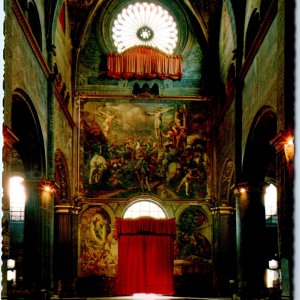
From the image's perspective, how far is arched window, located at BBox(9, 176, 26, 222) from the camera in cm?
2772

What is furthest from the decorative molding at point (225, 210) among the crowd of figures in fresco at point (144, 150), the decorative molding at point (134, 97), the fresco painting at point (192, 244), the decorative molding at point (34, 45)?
the decorative molding at point (34, 45)

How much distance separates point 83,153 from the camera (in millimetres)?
26406

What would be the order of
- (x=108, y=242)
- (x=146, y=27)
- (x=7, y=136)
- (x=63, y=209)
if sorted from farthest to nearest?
(x=146, y=27)
(x=108, y=242)
(x=63, y=209)
(x=7, y=136)

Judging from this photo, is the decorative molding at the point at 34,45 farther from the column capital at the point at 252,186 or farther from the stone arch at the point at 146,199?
the column capital at the point at 252,186

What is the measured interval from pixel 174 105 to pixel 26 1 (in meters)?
10.7

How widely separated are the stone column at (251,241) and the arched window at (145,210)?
24.6ft

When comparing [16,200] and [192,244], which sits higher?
[16,200]

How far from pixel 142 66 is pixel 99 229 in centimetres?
744

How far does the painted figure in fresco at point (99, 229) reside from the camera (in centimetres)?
2588

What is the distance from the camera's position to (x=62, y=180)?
2516cm

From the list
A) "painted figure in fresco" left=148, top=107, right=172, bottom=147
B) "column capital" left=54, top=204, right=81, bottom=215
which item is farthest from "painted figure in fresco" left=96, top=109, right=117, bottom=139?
"column capital" left=54, top=204, right=81, bottom=215

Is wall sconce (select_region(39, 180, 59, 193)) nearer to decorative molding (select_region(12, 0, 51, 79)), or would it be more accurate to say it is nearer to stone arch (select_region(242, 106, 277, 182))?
decorative molding (select_region(12, 0, 51, 79))

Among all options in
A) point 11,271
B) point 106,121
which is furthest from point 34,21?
point 11,271

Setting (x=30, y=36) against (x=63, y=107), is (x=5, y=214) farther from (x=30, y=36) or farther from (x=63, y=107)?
(x=63, y=107)
